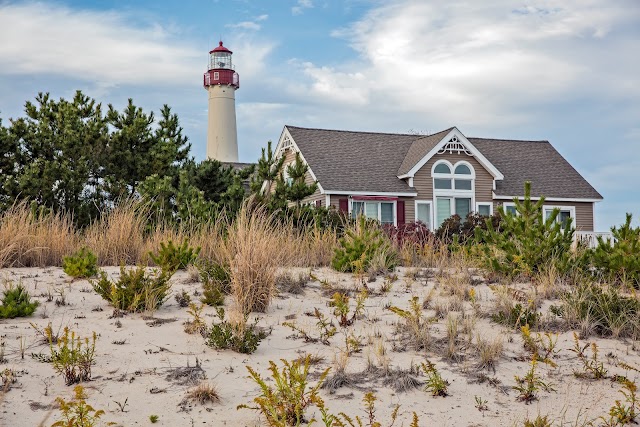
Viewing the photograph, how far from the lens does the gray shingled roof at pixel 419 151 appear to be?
91.5 feet

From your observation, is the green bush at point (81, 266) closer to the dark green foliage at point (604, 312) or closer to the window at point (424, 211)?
the dark green foliage at point (604, 312)

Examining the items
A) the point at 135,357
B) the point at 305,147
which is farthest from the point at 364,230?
the point at 305,147

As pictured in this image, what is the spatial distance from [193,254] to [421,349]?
4153 mm

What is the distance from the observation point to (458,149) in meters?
28.5

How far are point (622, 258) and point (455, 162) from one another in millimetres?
18796

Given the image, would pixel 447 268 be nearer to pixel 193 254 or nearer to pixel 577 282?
pixel 577 282

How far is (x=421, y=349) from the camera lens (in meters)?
6.74

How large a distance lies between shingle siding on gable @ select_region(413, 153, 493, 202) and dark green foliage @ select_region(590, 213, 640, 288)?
17.4 metres

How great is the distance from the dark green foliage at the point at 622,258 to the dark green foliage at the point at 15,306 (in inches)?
312

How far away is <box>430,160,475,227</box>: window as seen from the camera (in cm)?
2816

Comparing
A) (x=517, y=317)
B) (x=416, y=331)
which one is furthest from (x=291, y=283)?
(x=517, y=317)

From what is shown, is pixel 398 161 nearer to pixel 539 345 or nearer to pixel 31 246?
pixel 31 246

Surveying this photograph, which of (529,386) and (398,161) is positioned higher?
(398,161)

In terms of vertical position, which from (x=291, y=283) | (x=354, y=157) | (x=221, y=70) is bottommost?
(x=291, y=283)
